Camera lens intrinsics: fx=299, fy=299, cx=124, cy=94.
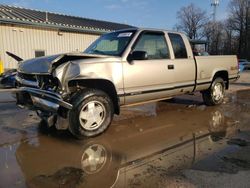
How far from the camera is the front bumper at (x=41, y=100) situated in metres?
4.76

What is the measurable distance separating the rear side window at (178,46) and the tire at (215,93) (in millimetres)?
1667

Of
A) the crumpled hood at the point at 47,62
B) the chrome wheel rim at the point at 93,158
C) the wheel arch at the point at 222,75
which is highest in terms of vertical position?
the crumpled hood at the point at 47,62

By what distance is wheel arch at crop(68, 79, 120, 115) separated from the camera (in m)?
5.16

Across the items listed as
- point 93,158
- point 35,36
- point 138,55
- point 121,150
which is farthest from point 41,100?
point 35,36

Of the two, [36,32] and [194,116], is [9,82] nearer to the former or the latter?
[36,32]

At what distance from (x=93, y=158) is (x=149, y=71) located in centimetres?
242

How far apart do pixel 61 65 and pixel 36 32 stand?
15.3 m

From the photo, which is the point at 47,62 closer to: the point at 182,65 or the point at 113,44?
the point at 113,44

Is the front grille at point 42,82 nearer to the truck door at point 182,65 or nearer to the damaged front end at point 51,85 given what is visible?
the damaged front end at point 51,85

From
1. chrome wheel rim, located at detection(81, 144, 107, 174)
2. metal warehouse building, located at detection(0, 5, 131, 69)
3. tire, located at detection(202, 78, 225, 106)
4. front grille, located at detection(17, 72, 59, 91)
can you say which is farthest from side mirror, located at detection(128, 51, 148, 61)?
metal warehouse building, located at detection(0, 5, 131, 69)

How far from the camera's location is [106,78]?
531 cm

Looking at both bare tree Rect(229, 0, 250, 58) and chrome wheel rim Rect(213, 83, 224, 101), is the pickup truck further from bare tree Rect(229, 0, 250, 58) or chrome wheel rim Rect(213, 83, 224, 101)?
bare tree Rect(229, 0, 250, 58)

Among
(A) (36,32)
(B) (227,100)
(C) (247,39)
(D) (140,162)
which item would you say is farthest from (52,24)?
(C) (247,39)

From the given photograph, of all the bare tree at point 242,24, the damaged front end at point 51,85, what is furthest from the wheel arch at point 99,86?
the bare tree at point 242,24
